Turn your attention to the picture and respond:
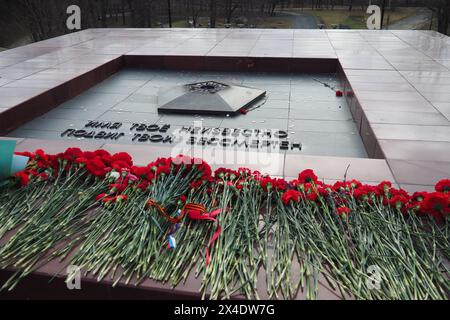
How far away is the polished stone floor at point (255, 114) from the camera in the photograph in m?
3.79

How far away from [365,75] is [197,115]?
2.17m

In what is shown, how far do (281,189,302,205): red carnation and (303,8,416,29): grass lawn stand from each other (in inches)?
995

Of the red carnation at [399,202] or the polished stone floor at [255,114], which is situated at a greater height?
the red carnation at [399,202]

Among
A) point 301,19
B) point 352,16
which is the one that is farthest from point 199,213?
point 301,19

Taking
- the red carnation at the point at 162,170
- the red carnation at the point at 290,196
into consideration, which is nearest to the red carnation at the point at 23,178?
the red carnation at the point at 162,170

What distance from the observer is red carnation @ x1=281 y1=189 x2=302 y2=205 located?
2.14 m

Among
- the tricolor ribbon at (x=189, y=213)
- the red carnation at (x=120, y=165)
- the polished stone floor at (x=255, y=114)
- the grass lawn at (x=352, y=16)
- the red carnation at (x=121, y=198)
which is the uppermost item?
the grass lawn at (x=352, y=16)

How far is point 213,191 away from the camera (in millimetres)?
2301

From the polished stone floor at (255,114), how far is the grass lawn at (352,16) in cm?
2194

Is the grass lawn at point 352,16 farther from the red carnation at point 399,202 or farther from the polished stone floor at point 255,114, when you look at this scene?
the red carnation at point 399,202

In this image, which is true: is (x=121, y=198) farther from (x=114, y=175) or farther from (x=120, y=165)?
(x=120, y=165)

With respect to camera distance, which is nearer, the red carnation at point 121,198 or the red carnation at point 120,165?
the red carnation at point 121,198

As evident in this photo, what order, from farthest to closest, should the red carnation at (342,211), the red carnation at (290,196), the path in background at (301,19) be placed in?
the path in background at (301,19), the red carnation at (290,196), the red carnation at (342,211)

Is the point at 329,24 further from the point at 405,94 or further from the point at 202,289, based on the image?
the point at 202,289
